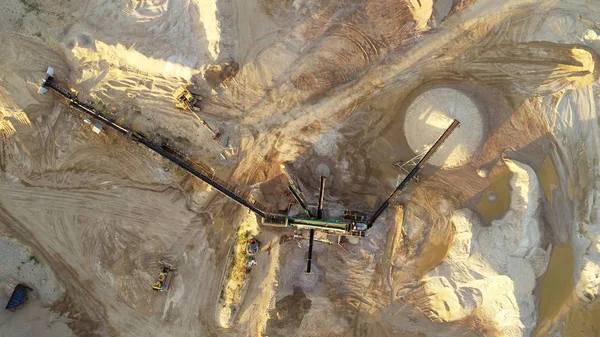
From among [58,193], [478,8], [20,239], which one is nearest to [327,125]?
[478,8]

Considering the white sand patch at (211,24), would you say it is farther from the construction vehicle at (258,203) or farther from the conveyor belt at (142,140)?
the construction vehicle at (258,203)

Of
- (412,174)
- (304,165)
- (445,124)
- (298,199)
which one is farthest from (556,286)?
(304,165)

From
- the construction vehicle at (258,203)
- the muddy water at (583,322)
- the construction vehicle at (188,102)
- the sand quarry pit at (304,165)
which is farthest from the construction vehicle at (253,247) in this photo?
the muddy water at (583,322)

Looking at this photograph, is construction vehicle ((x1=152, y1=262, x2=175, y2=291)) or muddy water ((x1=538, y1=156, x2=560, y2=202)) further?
muddy water ((x1=538, y1=156, x2=560, y2=202))

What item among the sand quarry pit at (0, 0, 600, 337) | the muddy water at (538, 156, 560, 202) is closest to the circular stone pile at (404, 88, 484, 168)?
the sand quarry pit at (0, 0, 600, 337)

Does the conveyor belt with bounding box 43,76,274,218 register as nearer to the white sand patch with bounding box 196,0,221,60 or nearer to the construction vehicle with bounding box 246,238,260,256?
the construction vehicle with bounding box 246,238,260,256

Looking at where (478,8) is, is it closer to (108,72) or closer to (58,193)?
(108,72)

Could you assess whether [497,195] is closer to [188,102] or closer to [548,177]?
[548,177]
